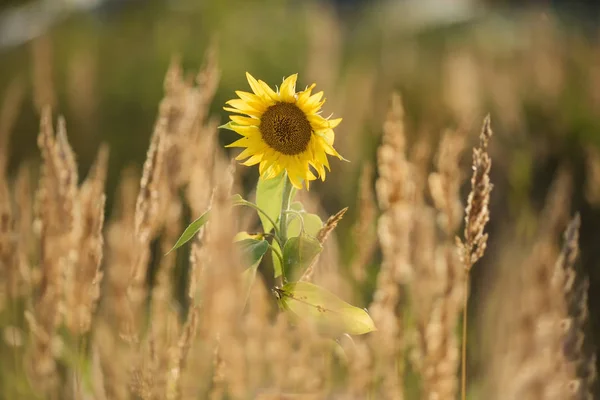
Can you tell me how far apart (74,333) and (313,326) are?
57 centimetres

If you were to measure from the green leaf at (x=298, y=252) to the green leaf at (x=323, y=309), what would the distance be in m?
0.02

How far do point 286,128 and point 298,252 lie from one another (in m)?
0.13

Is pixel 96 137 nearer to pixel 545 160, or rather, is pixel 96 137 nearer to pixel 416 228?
pixel 545 160

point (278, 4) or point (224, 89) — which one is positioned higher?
point (278, 4)

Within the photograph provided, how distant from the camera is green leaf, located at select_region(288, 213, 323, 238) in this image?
28.2 inches

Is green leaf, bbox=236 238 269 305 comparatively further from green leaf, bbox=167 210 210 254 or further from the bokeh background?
the bokeh background

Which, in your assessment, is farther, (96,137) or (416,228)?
(96,137)

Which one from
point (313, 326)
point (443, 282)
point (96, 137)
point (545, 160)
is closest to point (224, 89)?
point (96, 137)

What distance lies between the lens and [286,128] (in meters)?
0.68

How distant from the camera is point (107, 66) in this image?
4.25 meters

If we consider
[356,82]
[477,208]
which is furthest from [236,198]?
[356,82]

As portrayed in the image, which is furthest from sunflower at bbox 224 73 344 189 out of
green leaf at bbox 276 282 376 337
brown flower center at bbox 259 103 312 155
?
green leaf at bbox 276 282 376 337

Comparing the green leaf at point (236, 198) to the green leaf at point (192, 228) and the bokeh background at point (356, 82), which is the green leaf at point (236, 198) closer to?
the green leaf at point (192, 228)

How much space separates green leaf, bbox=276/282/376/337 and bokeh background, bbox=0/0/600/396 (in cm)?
54
